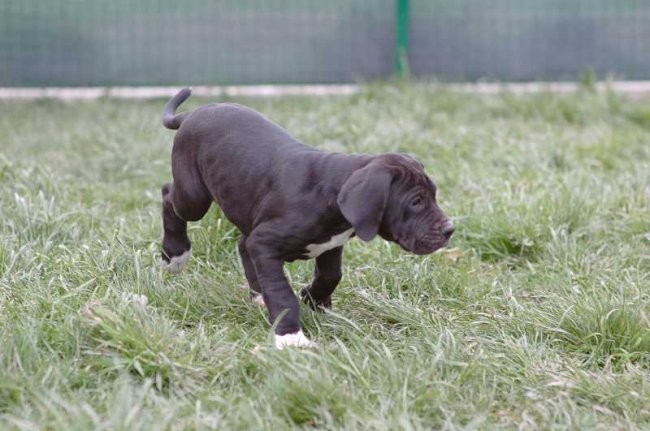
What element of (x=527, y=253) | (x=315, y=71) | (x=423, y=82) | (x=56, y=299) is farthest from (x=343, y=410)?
(x=315, y=71)

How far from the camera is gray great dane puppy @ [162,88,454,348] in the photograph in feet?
12.1

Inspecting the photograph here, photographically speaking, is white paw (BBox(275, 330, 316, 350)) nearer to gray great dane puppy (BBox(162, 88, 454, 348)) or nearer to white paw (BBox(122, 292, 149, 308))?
gray great dane puppy (BBox(162, 88, 454, 348))

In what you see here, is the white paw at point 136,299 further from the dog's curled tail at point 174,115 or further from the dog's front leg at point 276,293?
the dog's curled tail at point 174,115

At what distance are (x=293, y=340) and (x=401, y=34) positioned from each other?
7274 mm

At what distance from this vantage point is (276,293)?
384cm

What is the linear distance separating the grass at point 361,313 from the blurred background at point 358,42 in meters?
3.47

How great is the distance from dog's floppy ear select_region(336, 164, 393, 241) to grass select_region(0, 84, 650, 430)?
429mm

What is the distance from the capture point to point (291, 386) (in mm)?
3223

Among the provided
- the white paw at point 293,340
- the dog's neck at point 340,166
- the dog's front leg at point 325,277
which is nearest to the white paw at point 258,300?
the dog's front leg at point 325,277

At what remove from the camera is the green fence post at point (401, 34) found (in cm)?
1052

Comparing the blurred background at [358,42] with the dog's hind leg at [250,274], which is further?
the blurred background at [358,42]

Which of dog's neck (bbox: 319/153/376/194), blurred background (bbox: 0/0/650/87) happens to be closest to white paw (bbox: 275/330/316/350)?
dog's neck (bbox: 319/153/376/194)

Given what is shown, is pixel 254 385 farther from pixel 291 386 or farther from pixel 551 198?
pixel 551 198

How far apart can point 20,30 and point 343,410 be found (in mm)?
8149
